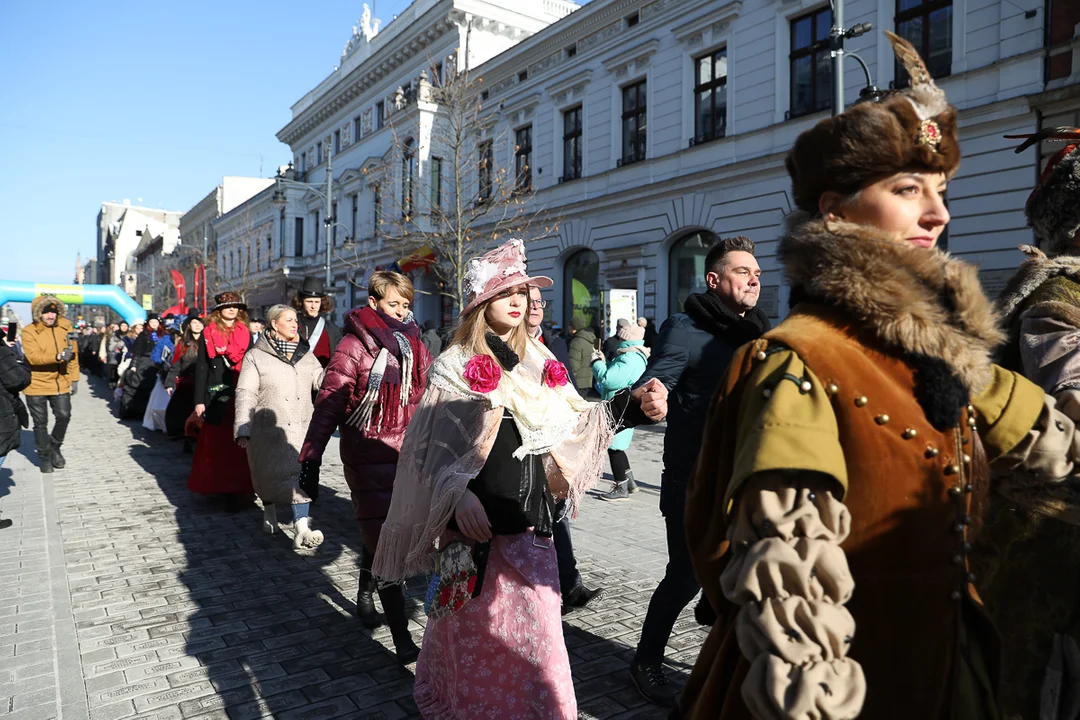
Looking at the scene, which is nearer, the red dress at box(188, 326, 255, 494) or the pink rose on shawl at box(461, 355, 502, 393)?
the pink rose on shawl at box(461, 355, 502, 393)

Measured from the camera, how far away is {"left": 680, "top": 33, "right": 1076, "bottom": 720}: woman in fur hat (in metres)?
1.20

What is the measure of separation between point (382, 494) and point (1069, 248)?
3273 mm

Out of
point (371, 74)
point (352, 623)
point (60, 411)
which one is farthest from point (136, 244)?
point (352, 623)

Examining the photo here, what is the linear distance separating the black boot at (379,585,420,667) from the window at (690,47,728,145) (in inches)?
657

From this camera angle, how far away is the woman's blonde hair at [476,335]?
303cm

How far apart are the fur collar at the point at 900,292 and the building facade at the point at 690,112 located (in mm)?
10875

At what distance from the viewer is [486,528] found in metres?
2.75

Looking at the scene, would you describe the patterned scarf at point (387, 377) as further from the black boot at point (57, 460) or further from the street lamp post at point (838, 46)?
the street lamp post at point (838, 46)

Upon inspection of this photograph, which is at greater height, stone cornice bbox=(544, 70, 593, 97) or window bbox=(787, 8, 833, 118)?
stone cornice bbox=(544, 70, 593, 97)

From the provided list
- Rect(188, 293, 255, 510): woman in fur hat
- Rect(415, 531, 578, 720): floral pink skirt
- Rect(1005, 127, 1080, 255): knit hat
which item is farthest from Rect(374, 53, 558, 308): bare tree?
Rect(1005, 127, 1080, 255): knit hat

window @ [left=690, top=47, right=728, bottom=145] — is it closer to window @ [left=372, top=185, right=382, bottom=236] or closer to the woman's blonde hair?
the woman's blonde hair

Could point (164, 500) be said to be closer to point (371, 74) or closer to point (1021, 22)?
point (1021, 22)

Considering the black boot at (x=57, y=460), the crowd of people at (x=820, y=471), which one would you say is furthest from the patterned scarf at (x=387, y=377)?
the black boot at (x=57, y=460)

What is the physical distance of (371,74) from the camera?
35.1 meters
